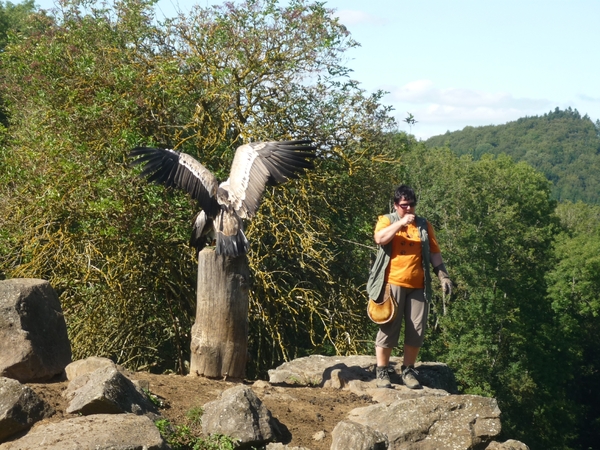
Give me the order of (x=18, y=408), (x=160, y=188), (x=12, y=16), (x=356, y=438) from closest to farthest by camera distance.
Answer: (x=18, y=408), (x=356, y=438), (x=160, y=188), (x=12, y=16)

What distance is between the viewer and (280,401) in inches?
268

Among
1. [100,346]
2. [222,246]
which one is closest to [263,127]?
[100,346]

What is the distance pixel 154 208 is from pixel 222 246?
13.5ft

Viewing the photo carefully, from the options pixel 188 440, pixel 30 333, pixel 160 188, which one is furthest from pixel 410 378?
pixel 160 188

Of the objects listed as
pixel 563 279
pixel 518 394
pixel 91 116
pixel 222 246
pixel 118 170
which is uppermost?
pixel 91 116

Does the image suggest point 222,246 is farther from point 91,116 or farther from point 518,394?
point 518,394

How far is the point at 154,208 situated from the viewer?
11.0 meters

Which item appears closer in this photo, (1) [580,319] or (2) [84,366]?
(2) [84,366]

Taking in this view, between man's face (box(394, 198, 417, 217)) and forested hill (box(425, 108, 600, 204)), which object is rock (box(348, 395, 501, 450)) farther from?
forested hill (box(425, 108, 600, 204))

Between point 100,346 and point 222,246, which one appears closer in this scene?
point 222,246

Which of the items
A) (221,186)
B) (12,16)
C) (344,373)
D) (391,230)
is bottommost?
(344,373)

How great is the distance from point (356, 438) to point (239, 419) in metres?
0.80

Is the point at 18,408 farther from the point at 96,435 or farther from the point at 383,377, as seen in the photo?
the point at 383,377

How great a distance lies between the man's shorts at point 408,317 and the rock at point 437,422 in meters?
1.00
